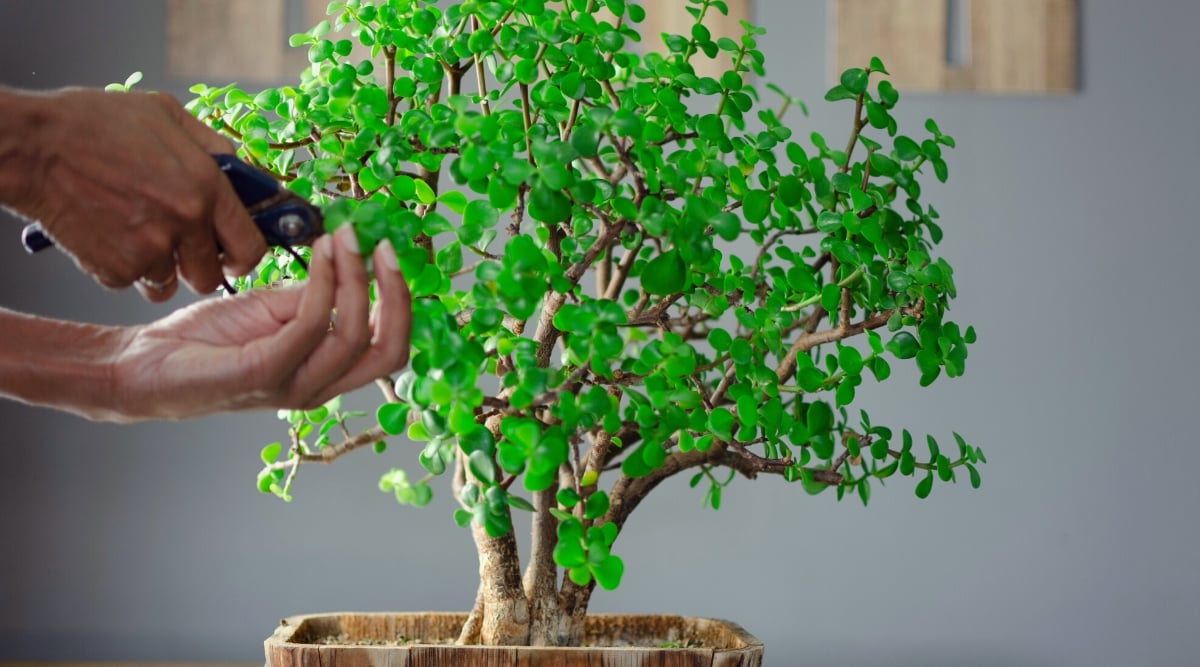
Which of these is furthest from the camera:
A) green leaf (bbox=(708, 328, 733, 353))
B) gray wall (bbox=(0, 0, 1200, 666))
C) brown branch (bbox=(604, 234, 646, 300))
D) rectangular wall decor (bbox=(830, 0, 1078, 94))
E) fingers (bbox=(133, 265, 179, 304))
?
rectangular wall decor (bbox=(830, 0, 1078, 94))

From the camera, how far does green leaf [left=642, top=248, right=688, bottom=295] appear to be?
80 centimetres

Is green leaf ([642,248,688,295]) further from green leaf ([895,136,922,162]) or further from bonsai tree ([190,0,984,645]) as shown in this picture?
green leaf ([895,136,922,162])

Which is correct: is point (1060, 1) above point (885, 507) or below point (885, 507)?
above

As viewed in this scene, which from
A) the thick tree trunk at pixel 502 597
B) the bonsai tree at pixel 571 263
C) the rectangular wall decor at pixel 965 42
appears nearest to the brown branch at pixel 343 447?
the bonsai tree at pixel 571 263

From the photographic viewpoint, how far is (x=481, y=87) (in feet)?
3.54

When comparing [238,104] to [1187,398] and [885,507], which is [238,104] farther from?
[1187,398]

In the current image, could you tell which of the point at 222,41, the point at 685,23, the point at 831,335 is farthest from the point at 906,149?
the point at 222,41

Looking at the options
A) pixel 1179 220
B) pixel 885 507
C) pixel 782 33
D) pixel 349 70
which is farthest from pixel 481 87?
pixel 1179 220

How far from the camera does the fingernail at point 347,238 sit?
68 centimetres

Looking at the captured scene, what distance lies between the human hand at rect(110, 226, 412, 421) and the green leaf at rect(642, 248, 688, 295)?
0.20m

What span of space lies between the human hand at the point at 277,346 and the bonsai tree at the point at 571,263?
3 centimetres

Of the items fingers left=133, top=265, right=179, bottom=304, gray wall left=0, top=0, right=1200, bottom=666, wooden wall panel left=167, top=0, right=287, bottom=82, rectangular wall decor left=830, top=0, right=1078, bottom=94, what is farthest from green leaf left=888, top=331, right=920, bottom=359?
wooden wall panel left=167, top=0, right=287, bottom=82

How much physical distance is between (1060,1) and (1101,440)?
1047mm

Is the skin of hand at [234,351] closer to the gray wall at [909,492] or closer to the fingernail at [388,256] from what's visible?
the fingernail at [388,256]
